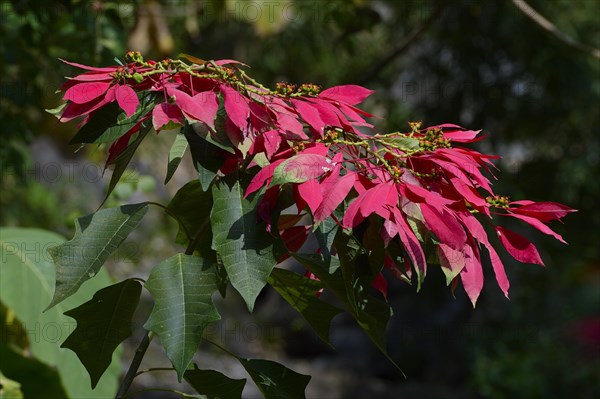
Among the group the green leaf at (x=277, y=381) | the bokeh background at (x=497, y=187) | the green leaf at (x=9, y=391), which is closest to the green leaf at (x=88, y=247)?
the green leaf at (x=277, y=381)

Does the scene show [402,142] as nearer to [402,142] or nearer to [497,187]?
[402,142]

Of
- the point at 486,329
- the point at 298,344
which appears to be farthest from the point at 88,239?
the point at 298,344

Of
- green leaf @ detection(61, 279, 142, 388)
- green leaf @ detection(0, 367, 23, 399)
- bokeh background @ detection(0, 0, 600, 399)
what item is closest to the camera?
green leaf @ detection(61, 279, 142, 388)

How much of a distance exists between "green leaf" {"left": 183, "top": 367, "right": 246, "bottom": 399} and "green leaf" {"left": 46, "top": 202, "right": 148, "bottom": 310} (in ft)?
0.59

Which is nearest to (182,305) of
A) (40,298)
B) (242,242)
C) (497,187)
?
(242,242)

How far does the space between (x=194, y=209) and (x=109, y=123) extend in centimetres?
17

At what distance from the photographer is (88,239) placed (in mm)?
792

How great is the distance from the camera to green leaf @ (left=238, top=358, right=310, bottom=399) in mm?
872

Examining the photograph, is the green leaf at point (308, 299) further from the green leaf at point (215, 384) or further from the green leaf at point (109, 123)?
the green leaf at point (109, 123)

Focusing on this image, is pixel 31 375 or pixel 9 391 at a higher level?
pixel 9 391

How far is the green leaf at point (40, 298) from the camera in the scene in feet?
4.72

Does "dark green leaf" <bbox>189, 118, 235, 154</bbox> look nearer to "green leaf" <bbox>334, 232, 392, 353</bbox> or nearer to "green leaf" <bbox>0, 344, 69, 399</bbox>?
"green leaf" <bbox>334, 232, 392, 353</bbox>

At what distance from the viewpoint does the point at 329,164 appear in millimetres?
758

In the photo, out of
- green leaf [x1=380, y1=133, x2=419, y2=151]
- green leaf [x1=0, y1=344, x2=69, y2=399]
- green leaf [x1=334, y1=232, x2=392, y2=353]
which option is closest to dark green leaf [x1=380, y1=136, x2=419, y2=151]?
green leaf [x1=380, y1=133, x2=419, y2=151]
